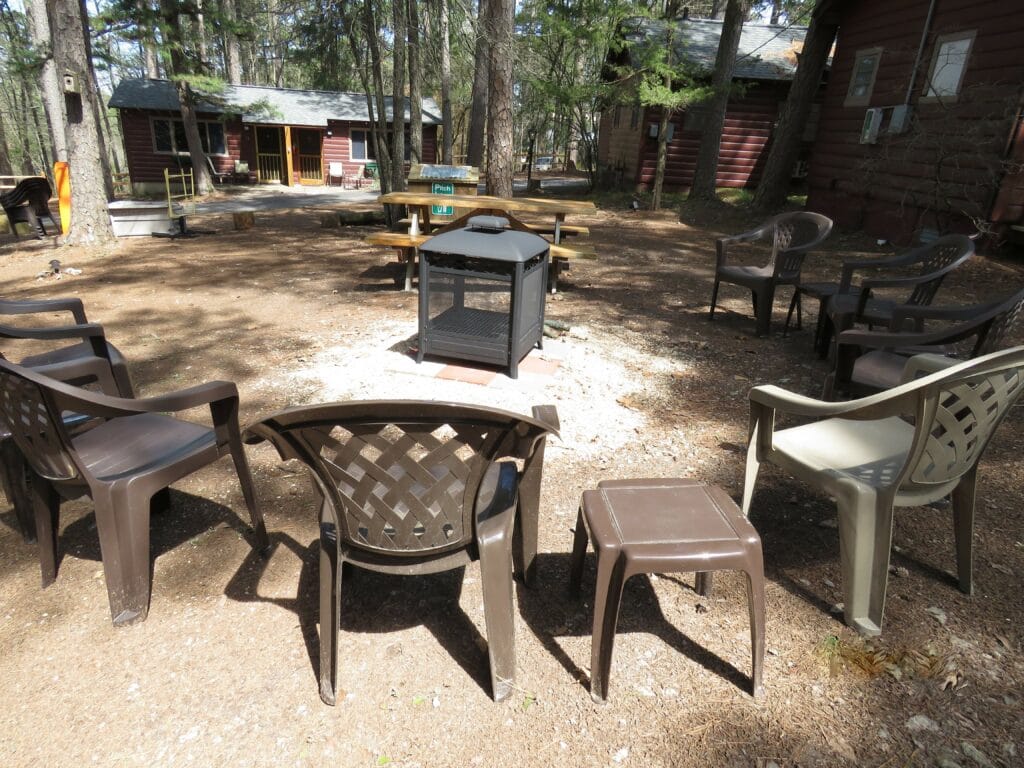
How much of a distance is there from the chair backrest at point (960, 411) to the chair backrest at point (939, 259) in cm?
256

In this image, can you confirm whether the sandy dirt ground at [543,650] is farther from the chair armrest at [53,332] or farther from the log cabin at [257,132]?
the log cabin at [257,132]

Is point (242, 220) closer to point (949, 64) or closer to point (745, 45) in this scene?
point (949, 64)

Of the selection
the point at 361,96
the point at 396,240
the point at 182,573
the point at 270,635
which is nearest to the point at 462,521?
the point at 270,635

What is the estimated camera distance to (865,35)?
1195 centimetres

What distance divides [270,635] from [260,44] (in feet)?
133

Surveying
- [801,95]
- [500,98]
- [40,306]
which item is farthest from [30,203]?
[801,95]

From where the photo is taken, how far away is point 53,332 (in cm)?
283

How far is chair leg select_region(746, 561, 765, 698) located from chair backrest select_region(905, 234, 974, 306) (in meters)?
3.38

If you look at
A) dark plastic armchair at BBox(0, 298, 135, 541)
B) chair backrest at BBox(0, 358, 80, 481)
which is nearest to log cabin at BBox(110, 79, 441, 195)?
dark plastic armchair at BBox(0, 298, 135, 541)

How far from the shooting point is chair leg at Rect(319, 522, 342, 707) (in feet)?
5.90

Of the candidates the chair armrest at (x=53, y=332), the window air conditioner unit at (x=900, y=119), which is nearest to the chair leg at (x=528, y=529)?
the chair armrest at (x=53, y=332)

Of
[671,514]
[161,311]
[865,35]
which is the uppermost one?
[865,35]

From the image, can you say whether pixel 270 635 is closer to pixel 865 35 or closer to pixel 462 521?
pixel 462 521

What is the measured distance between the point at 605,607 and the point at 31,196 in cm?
1272
